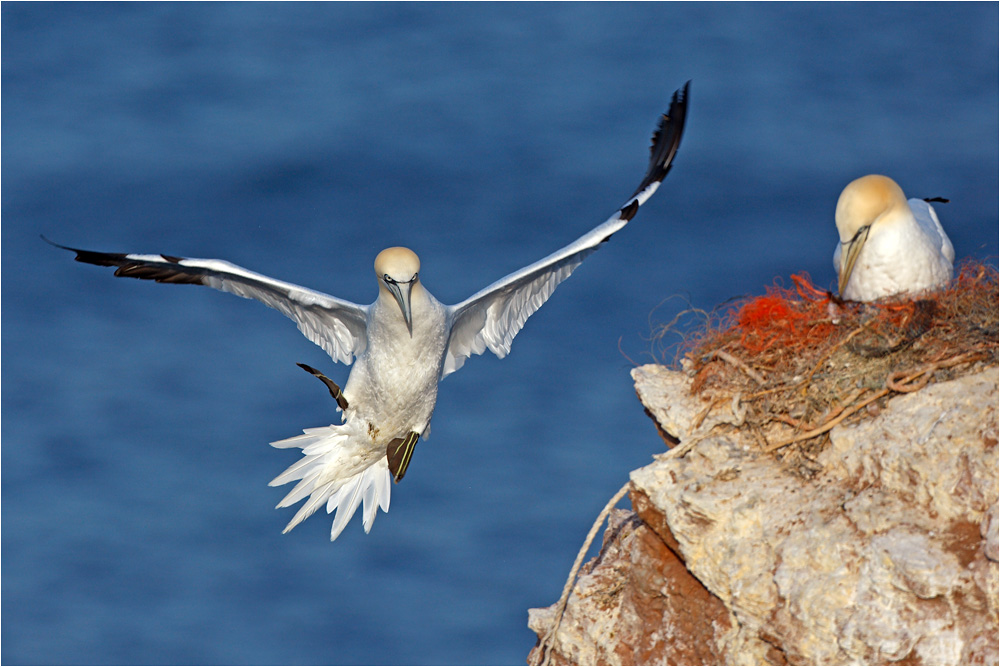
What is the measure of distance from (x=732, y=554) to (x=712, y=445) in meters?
0.62

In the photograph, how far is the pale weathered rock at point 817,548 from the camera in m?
5.17

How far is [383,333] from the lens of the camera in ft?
26.6

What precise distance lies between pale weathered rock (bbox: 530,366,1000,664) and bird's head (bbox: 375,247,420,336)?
5.81 feet

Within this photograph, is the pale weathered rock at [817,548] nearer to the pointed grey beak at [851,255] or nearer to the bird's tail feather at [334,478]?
the pointed grey beak at [851,255]

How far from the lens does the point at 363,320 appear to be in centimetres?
855

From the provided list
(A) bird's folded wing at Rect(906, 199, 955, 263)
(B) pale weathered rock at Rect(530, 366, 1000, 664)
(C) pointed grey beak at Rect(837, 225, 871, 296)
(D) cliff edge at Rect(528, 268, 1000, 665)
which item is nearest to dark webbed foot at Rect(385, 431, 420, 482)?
(D) cliff edge at Rect(528, 268, 1000, 665)

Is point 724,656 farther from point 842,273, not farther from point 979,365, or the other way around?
point 842,273

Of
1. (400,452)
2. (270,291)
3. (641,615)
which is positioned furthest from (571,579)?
(270,291)

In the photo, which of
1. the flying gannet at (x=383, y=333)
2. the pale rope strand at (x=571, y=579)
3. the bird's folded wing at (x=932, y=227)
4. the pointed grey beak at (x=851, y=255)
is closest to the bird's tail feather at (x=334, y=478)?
the flying gannet at (x=383, y=333)

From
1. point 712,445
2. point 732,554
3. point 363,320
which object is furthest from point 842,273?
point 363,320

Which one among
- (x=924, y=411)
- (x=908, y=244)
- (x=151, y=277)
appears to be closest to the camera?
(x=924, y=411)

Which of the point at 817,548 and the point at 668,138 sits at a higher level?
the point at 668,138

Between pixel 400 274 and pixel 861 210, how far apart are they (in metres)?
2.74

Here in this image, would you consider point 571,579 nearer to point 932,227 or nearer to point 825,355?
point 825,355
